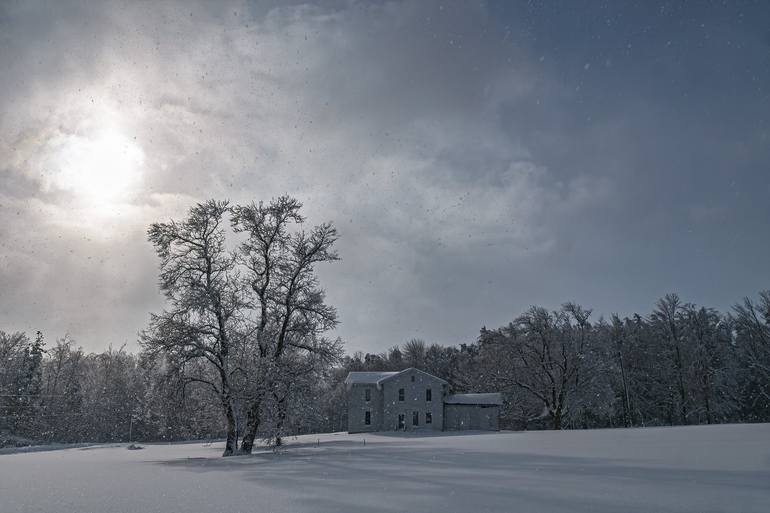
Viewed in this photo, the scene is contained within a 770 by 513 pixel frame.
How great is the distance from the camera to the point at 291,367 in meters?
26.2

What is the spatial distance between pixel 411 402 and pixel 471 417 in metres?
7.87

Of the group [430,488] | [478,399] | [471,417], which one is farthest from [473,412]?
[430,488]

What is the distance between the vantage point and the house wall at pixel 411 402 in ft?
190

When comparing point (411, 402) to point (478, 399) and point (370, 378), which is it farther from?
point (478, 399)

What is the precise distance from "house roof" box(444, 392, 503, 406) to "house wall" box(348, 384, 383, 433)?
891cm

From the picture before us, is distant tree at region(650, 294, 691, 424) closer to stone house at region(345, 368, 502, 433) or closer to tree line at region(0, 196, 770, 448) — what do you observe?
tree line at region(0, 196, 770, 448)

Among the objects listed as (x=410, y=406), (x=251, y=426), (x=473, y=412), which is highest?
(x=251, y=426)

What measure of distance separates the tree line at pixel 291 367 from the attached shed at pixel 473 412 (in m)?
2.41

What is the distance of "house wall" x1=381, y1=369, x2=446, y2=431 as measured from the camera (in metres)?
58.0

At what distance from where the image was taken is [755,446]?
64.0 feet

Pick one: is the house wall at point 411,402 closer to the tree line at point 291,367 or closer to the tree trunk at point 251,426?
the tree line at point 291,367

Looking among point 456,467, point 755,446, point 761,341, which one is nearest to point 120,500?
point 456,467

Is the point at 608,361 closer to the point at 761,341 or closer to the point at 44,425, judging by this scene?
the point at 761,341

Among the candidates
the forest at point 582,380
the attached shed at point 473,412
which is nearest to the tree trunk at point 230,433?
the forest at point 582,380
